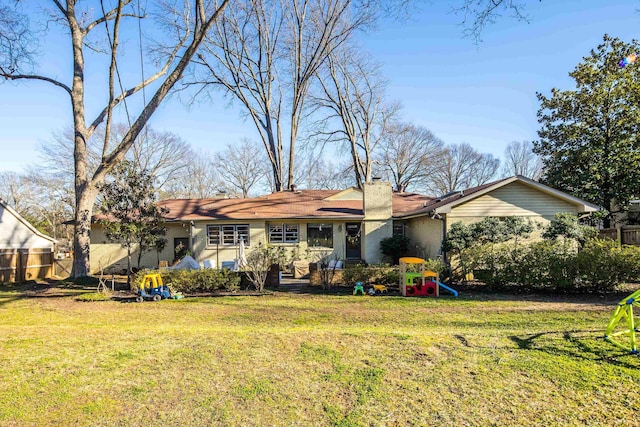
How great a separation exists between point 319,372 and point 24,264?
17.9 metres

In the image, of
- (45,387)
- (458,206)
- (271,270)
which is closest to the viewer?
(45,387)

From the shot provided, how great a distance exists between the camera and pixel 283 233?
20109mm

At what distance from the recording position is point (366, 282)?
13.5 metres

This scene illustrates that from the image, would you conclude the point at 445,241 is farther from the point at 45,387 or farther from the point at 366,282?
the point at 45,387

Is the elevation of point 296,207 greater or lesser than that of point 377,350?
greater

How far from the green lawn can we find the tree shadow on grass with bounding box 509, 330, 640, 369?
0.03 meters

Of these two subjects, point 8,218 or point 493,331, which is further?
Answer: point 8,218

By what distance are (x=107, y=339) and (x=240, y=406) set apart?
3.76m

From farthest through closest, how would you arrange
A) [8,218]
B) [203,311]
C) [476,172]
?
1. [476,172]
2. [8,218]
3. [203,311]

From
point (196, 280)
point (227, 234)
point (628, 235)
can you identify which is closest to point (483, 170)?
point (628, 235)

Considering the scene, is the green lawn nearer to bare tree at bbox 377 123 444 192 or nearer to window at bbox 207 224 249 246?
window at bbox 207 224 249 246

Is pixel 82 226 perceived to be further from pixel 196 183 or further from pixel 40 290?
pixel 196 183

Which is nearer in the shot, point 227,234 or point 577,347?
point 577,347

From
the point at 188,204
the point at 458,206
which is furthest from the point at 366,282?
the point at 188,204
